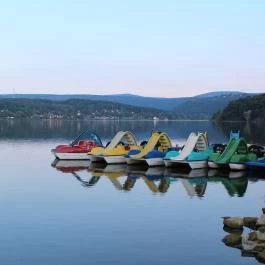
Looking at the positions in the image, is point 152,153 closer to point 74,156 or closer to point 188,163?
point 188,163

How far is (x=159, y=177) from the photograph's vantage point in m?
44.5

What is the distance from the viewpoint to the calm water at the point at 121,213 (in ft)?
70.1

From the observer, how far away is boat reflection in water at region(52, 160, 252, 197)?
128 feet

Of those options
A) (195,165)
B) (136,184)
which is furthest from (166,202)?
(195,165)

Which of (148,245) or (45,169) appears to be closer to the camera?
(148,245)

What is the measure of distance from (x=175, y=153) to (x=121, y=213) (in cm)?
2163

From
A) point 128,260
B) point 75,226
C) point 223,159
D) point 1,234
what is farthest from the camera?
point 223,159

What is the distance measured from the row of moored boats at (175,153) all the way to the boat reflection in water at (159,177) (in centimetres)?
92

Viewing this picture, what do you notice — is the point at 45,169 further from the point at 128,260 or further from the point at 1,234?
the point at 128,260

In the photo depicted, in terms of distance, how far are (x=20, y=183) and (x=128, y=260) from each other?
894 inches

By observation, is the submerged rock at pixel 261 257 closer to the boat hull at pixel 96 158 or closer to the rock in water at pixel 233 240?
the rock in water at pixel 233 240

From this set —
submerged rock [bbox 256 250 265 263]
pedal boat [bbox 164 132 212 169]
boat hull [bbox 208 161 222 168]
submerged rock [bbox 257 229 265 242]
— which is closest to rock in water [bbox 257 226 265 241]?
submerged rock [bbox 257 229 265 242]

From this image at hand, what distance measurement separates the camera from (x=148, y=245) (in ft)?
73.9

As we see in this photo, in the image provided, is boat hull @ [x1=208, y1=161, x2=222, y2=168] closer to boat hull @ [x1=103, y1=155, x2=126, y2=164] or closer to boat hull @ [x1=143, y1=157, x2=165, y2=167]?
boat hull @ [x1=143, y1=157, x2=165, y2=167]
